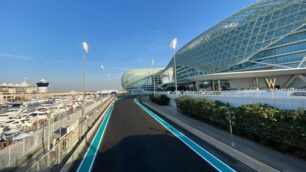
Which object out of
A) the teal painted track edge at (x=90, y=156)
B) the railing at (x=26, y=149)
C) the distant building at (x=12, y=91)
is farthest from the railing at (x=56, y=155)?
the distant building at (x=12, y=91)

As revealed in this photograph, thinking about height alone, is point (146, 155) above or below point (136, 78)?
below

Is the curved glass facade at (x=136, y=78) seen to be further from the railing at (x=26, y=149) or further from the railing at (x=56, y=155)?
the railing at (x=56, y=155)

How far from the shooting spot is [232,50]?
5691 centimetres

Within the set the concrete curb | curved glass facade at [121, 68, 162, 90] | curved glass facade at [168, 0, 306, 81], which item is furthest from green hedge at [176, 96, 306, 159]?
curved glass facade at [121, 68, 162, 90]

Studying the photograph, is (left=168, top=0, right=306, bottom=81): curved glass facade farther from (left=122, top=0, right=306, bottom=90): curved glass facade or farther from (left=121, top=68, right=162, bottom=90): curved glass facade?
(left=121, top=68, right=162, bottom=90): curved glass facade

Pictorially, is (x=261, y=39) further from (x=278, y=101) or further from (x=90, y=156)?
(x=90, y=156)

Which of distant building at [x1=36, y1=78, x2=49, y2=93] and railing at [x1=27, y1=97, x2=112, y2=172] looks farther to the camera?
distant building at [x1=36, y1=78, x2=49, y2=93]

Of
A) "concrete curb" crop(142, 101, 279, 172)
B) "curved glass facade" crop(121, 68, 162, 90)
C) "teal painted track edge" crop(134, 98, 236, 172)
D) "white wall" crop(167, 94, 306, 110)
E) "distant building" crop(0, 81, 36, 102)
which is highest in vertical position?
"curved glass facade" crop(121, 68, 162, 90)

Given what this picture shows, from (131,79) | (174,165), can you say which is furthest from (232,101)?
(131,79)

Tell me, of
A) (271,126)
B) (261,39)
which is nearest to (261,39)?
(261,39)

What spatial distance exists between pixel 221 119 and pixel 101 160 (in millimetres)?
8318

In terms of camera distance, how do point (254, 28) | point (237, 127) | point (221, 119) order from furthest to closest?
point (254, 28) < point (221, 119) < point (237, 127)

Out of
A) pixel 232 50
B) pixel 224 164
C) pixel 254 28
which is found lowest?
pixel 224 164

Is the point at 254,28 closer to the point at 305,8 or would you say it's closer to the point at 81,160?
the point at 305,8
